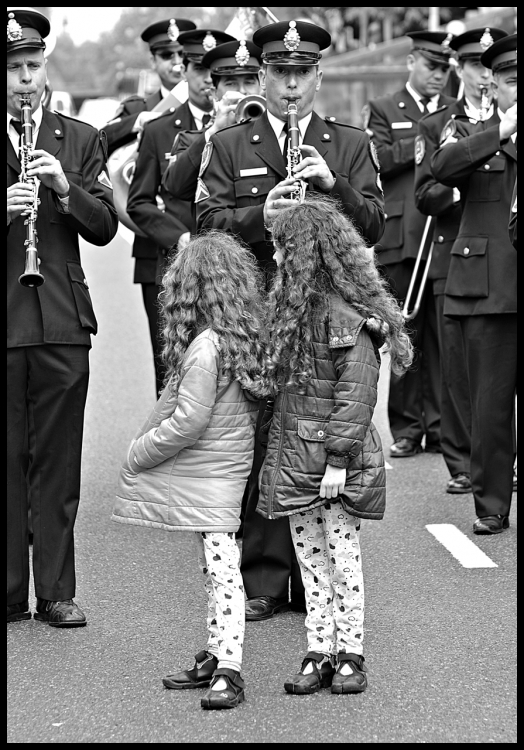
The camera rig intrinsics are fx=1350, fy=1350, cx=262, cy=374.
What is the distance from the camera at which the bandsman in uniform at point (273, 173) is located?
17.6 ft

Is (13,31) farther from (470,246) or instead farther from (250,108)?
(470,246)

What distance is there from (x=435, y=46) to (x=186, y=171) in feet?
8.97

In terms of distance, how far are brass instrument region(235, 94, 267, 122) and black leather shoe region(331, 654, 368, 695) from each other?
254cm

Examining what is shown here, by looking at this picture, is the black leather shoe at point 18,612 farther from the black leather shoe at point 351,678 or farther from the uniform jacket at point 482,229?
the uniform jacket at point 482,229

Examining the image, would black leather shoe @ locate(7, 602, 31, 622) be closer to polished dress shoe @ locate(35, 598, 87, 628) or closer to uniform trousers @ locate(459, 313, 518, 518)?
polished dress shoe @ locate(35, 598, 87, 628)

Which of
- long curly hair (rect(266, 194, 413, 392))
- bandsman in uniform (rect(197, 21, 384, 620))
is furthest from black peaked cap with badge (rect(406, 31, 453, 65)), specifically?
long curly hair (rect(266, 194, 413, 392))

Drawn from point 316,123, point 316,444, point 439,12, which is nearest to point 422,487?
point 316,123

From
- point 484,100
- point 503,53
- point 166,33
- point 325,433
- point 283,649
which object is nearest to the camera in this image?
point 325,433

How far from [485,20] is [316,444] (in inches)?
1078

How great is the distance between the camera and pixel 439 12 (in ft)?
143

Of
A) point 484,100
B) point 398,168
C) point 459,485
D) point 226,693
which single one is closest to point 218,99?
point 484,100

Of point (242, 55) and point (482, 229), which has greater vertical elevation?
point (242, 55)

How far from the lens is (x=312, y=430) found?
176 inches

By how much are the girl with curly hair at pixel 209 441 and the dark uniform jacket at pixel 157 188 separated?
8.43 ft
